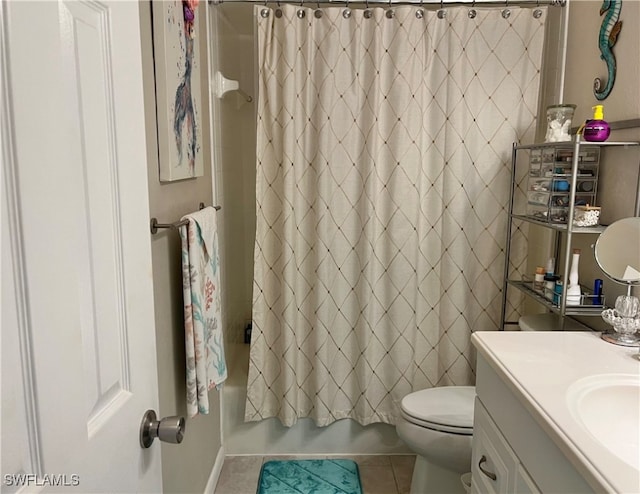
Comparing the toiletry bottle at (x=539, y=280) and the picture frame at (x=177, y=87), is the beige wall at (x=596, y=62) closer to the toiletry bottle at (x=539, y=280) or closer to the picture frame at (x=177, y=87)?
the toiletry bottle at (x=539, y=280)

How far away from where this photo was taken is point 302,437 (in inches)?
96.4

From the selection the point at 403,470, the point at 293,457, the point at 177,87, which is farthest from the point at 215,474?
the point at 177,87

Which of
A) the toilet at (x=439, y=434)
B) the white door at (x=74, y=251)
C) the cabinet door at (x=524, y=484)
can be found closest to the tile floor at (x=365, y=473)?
the toilet at (x=439, y=434)

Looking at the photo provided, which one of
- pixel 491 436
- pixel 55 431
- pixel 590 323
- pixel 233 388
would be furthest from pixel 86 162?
pixel 233 388

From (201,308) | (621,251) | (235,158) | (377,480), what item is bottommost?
(377,480)

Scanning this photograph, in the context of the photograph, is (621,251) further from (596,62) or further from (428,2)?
(428,2)

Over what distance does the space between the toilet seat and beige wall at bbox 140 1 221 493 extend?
77 centimetres

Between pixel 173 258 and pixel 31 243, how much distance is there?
43.5 inches

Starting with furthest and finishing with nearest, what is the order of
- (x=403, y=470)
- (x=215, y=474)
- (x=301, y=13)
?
(x=403, y=470) → (x=215, y=474) → (x=301, y=13)

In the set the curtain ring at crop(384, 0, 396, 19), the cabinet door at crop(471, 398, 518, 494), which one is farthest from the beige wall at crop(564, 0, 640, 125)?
the cabinet door at crop(471, 398, 518, 494)

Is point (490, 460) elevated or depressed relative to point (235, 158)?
depressed

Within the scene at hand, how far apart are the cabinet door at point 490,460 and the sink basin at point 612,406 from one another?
0.19 metres

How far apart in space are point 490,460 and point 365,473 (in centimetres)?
111

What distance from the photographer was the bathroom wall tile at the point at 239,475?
7.29 feet
